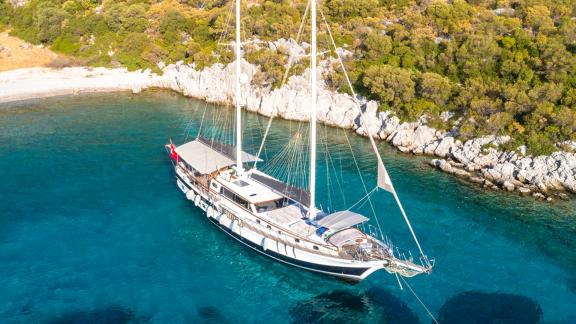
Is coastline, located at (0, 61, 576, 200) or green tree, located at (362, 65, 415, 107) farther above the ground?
green tree, located at (362, 65, 415, 107)

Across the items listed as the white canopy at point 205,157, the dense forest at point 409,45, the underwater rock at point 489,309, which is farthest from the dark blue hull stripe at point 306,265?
the dense forest at point 409,45

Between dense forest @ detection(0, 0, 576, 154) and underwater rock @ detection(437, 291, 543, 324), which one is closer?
underwater rock @ detection(437, 291, 543, 324)

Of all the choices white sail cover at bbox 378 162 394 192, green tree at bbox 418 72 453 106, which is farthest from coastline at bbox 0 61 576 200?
green tree at bbox 418 72 453 106

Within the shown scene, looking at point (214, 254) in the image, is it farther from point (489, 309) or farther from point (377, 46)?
point (377, 46)

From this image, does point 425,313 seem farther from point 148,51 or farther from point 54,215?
point 148,51

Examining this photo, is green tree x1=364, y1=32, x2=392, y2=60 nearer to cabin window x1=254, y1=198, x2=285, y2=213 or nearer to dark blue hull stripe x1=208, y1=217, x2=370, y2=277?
cabin window x1=254, y1=198, x2=285, y2=213

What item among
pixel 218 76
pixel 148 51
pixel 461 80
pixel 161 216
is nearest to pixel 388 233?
pixel 161 216
